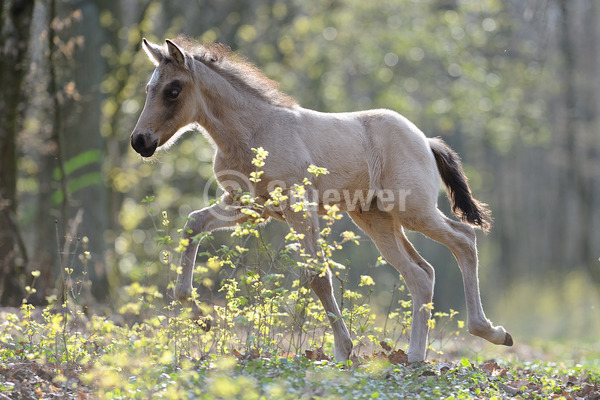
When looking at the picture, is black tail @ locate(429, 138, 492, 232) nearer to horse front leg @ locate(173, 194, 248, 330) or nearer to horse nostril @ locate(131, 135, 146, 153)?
horse front leg @ locate(173, 194, 248, 330)

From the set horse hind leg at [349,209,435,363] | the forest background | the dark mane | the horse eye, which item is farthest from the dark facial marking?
the forest background

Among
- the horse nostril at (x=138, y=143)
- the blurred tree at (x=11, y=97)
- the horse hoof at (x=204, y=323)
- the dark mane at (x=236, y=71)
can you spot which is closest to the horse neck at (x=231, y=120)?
the dark mane at (x=236, y=71)

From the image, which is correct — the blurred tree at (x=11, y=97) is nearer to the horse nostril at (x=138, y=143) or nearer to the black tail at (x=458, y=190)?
the horse nostril at (x=138, y=143)

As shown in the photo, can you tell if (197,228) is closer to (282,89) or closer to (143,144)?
(143,144)

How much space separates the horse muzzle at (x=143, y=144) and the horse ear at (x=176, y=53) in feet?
2.69

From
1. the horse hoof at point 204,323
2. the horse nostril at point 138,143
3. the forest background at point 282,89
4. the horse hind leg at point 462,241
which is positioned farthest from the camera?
the forest background at point 282,89

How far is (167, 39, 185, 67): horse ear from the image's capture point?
7261 millimetres

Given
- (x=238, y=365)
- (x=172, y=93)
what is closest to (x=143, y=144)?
(x=172, y=93)

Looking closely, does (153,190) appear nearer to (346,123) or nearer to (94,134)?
(94,134)

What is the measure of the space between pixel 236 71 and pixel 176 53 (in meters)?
0.81

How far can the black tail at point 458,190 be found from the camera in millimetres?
8547

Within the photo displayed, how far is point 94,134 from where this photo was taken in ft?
47.2

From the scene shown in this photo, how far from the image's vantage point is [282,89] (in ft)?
74.9

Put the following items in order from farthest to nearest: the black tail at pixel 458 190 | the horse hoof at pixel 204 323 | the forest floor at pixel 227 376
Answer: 1. the black tail at pixel 458 190
2. the horse hoof at pixel 204 323
3. the forest floor at pixel 227 376
